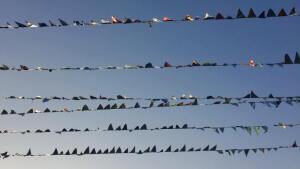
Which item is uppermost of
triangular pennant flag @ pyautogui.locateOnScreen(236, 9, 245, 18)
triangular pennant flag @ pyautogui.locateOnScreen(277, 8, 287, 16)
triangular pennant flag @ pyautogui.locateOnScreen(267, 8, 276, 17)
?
triangular pennant flag @ pyautogui.locateOnScreen(236, 9, 245, 18)

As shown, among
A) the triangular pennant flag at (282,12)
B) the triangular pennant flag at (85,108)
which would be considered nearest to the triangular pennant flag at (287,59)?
the triangular pennant flag at (282,12)

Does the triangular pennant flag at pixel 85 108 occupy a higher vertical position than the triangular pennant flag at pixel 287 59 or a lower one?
lower

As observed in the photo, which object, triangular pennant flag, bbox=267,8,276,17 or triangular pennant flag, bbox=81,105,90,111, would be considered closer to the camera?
triangular pennant flag, bbox=267,8,276,17

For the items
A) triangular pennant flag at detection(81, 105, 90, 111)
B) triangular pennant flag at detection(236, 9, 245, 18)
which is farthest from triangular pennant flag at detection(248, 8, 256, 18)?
triangular pennant flag at detection(81, 105, 90, 111)

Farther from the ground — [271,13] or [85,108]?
[271,13]

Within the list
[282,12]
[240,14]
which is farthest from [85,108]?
[282,12]

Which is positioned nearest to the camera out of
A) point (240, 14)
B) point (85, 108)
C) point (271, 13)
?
point (271, 13)

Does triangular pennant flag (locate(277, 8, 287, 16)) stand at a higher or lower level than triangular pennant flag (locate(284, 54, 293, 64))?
higher

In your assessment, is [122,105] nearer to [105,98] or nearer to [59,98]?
[105,98]

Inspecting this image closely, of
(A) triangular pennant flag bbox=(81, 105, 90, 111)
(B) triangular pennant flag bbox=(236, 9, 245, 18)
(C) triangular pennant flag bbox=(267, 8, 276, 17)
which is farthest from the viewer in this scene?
(A) triangular pennant flag bbox=(81, 105, 90, 111)

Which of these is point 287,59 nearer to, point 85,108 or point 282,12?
point 282,12

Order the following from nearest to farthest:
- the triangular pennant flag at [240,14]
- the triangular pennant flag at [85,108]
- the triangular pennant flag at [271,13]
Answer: the triangular pennant flag at [271,13], the triangular pennant flag at [240,14], the triangular pennant flag at [85,108]

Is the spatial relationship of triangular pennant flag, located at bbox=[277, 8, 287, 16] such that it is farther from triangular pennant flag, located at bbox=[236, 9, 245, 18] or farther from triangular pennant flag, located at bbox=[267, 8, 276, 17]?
triangular pennant flag, located at bbox=[236, 9, 245, 18]

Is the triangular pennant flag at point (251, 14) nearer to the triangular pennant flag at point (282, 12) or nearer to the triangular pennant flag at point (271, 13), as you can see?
the triangular pennant flag at point (271, 13)
